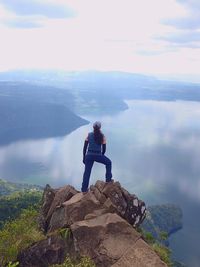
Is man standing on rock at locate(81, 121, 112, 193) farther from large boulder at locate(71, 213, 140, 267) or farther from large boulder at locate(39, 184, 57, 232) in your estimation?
large boulder at locate(71, 213, 140, 267)

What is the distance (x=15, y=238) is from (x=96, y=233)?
12.4 ft

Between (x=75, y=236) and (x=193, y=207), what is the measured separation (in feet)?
575

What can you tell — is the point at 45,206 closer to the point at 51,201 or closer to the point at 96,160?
the point at 51,201

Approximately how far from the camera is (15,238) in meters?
16.7

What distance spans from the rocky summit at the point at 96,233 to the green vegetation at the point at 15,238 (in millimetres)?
408

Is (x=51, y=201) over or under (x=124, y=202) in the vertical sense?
under

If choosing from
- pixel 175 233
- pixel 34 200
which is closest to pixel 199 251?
pixel 175 233

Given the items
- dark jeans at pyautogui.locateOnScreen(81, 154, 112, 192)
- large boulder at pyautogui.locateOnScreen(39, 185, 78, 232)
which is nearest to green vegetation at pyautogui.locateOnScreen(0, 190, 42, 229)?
large boulder at pyautogui.locateOnScreen(39, 185, 78, 232)

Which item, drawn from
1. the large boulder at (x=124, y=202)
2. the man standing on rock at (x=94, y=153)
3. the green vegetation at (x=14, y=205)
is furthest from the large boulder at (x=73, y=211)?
the green vegetation at (x=14, y=205)

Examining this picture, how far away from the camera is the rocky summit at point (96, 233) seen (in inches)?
578

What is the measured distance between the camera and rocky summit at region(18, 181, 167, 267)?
48.2ft

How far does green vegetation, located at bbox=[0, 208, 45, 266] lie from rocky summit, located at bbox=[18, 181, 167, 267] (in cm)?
41

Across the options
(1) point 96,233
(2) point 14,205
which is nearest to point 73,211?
(1) point 96,233

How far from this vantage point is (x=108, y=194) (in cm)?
1897
